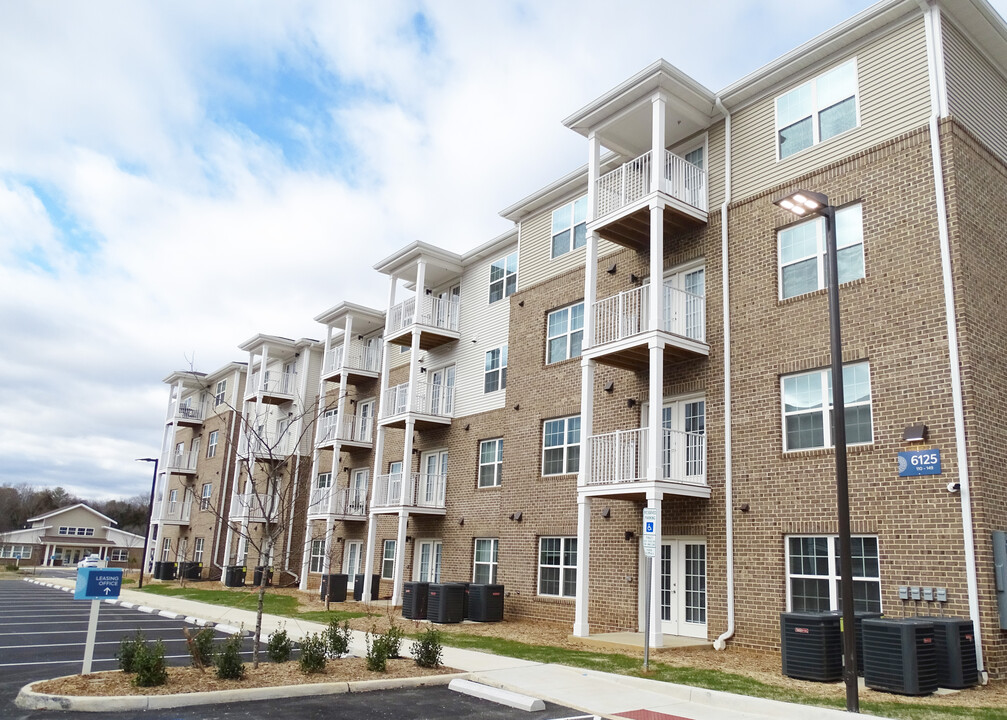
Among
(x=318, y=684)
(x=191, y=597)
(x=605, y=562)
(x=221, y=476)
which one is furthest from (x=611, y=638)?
(x=221, y=476)

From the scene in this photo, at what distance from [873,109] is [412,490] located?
1717 cm

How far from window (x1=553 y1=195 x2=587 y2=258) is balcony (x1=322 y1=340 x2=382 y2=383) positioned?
11.8 metres

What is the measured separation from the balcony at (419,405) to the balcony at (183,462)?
2384cm

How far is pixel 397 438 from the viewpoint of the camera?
1126 inches

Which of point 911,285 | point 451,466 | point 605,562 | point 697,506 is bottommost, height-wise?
point 605,562

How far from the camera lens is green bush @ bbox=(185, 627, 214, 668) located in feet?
31.4

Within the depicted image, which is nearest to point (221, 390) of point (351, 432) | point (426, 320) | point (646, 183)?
point (351, 432)

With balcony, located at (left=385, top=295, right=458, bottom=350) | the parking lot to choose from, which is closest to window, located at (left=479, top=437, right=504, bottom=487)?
balcony, located at (left=385, top=295, right=458, bottom=350)

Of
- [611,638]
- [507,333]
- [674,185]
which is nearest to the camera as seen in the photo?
[611,638]

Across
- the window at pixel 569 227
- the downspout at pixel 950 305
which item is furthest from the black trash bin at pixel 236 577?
the downspout at pixel 950 305

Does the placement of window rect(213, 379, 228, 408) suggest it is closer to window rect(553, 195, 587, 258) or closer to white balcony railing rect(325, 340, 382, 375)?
white balcony railing rect(325, 340, 382, 375)

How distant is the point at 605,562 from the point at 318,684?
32.3ft

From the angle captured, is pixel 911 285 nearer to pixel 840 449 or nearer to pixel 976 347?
pixel 976 347

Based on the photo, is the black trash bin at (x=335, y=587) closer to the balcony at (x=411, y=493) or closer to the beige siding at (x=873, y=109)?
the balcony at (x=411, y=493)
